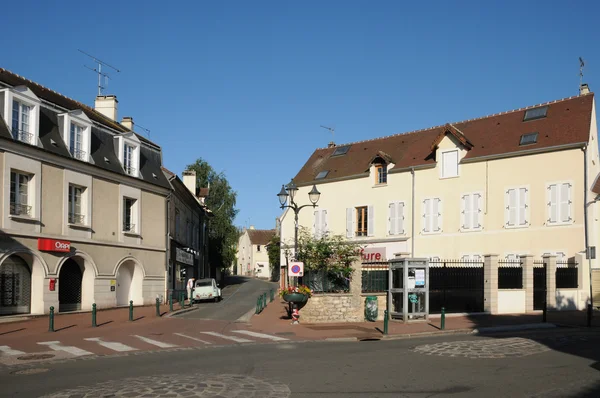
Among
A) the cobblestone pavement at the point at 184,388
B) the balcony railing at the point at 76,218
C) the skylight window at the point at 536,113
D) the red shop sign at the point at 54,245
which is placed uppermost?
the skylight window at the point at 536,113

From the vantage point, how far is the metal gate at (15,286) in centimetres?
2344

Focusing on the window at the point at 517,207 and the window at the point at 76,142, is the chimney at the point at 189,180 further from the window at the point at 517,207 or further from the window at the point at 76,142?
the window at the point at 517,207

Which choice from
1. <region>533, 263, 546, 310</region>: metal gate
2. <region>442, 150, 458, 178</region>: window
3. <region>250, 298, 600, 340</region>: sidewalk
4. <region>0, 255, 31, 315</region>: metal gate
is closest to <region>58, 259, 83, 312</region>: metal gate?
<region>0, 255, 31, 315</region>: metal gate

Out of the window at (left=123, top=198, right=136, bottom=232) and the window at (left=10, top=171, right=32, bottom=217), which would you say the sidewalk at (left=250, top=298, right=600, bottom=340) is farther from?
the window at (left=10, top=171, right=32, bottom=217)

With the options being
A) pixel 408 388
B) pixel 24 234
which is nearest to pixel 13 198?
pixel 24 234

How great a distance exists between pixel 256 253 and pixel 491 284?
235ft

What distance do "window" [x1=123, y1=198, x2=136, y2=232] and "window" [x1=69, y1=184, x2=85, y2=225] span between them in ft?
10.2

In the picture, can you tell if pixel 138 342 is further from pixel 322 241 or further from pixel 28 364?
pixel 322 241

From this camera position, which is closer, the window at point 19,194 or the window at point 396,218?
the window at point 19,194

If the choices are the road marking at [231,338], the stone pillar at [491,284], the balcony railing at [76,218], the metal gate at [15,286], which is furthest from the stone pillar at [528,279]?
the metal gate at [15,286]

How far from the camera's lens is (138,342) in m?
17.1

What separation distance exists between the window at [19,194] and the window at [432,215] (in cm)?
2042

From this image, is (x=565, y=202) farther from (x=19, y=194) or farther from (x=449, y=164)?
(x=19, y=194)

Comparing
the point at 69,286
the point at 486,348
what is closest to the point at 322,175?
the point at 69,286
